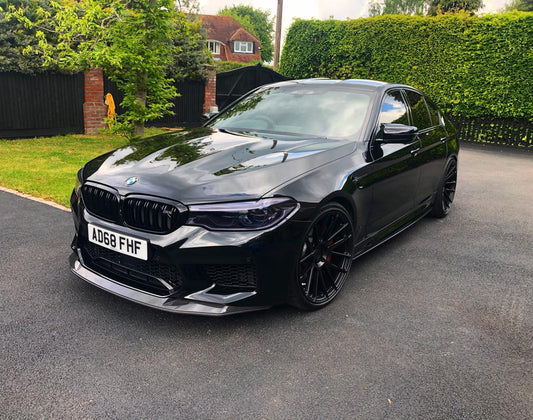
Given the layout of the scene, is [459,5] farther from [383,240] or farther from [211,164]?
[211,164]

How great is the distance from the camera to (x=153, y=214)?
278 centimetres

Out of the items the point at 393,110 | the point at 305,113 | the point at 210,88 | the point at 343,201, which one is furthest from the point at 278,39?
the point at 343,201

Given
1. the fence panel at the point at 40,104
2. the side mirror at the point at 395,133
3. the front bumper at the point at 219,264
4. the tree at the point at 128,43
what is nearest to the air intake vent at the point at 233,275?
the front bumper at the point at 219,264

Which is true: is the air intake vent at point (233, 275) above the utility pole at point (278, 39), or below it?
below

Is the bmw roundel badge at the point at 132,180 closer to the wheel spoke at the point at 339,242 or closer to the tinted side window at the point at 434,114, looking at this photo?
the wheel spoke at the point at 339,242

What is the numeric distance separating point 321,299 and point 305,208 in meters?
0.74

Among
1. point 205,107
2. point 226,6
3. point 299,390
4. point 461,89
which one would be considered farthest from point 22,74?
point 226,6

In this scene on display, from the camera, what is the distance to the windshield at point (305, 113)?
392 cm

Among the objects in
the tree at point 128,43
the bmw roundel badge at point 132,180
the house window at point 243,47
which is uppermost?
the house window at point 243,47

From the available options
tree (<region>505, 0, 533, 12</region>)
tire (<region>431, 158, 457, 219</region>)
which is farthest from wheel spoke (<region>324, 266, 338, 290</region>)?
tree (<region>505, 0, 533, 12</region>)

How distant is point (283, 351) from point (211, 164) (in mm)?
1287

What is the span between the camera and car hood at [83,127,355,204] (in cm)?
281

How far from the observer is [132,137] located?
9117 millimetres

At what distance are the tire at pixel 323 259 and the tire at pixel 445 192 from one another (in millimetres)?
2552
